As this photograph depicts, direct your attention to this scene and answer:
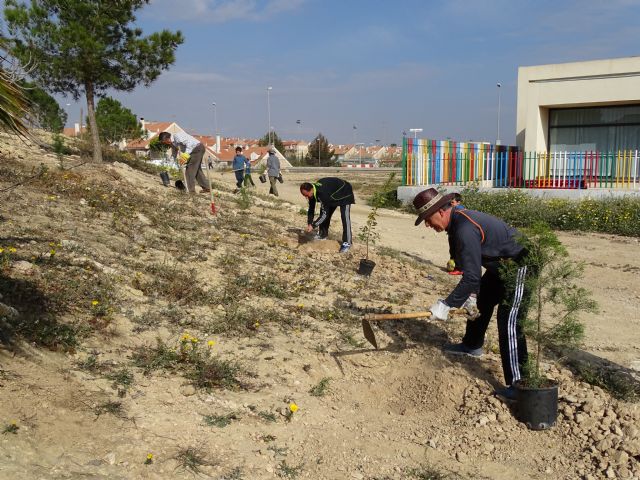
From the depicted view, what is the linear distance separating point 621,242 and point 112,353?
437 inches

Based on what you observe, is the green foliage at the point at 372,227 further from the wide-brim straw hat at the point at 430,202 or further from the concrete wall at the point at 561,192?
the concrete wall at the point at 561,192

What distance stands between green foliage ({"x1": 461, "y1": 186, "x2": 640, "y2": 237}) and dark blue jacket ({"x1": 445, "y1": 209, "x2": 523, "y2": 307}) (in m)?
9.59

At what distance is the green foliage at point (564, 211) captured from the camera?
13.4 meters

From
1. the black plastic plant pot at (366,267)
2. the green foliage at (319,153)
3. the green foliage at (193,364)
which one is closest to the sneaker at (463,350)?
the green foliage at (193,364)

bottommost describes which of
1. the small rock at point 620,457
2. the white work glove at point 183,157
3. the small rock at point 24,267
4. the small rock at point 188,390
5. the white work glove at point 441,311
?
the small rock at point 620,457

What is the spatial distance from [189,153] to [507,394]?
9.05 m

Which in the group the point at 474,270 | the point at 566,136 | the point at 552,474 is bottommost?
the point at 552,474

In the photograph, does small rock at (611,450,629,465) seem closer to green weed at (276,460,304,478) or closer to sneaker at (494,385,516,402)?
sneaker at (494,385,516,402)

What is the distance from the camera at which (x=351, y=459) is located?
362 centimetres

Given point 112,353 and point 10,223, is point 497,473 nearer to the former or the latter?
point 112,353

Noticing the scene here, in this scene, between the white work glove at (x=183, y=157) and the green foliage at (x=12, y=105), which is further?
the white work glove at (x=183, y=157)

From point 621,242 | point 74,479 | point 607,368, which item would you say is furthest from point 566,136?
point 74,479

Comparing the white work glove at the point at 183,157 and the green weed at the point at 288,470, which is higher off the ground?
the white work glove at the point at 183,157

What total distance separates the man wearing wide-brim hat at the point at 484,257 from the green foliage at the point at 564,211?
961 cm
